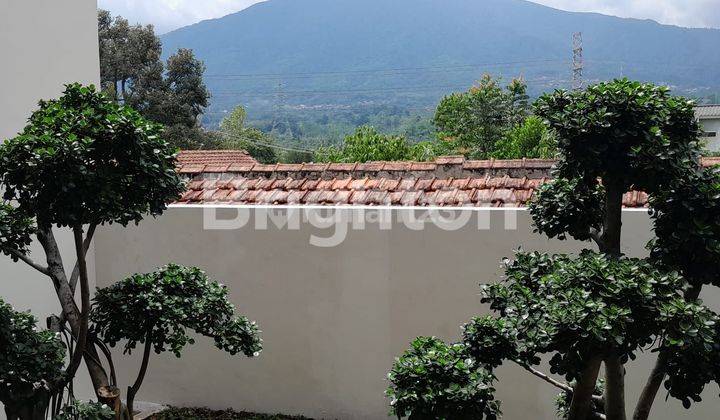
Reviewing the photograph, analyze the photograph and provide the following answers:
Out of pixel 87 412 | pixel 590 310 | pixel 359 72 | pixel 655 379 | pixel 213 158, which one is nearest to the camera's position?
pixel 590 310

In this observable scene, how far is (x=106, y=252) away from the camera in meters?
5.53

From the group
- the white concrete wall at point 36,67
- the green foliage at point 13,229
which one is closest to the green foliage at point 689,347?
the green foliage at point 13,229

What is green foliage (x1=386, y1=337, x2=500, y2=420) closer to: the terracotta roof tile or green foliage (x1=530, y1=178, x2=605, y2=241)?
green foliage (x1=530, y1=178, x2=605, y2=241)

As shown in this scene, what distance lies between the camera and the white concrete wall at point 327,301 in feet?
15.4

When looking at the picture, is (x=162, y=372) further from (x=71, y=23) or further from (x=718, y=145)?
(x=718, y=145)

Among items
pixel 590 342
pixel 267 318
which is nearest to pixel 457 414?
pixel 590 342

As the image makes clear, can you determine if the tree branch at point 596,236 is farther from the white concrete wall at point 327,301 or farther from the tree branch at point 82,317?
the tree branch at point 82,317

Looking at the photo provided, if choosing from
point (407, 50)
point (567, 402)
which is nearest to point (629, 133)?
point (567, 402)

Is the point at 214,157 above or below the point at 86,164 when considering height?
below

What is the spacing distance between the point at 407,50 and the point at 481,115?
5240 cm

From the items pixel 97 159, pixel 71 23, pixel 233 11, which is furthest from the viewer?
pixel 233 11

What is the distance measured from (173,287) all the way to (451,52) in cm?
7495

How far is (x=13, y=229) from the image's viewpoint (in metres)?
3.17

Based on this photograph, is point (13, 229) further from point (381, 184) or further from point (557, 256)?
point (381, 184)
